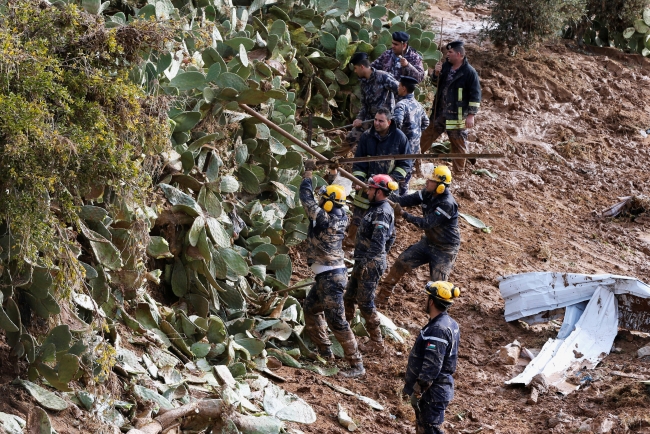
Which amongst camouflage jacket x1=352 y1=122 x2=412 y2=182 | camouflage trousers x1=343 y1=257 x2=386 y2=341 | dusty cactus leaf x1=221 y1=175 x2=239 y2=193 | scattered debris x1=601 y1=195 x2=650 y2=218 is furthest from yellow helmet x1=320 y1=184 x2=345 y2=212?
scattered debris x1=601 y1=195 x2=650 y2=218

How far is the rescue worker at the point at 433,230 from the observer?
921cm

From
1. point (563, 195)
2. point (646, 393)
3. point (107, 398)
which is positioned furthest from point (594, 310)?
point (107, 398)

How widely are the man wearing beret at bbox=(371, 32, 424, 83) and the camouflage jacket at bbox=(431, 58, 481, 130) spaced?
42cm

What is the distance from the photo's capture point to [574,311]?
9.77 metres

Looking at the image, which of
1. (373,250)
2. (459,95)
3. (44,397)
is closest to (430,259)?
(373,250)

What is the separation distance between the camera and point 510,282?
1029cm

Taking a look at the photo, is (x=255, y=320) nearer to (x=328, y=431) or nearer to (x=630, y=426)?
(x=328, y=431)

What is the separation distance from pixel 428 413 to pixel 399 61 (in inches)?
245

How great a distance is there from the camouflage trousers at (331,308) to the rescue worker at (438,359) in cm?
146

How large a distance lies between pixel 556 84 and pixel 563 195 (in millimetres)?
3071

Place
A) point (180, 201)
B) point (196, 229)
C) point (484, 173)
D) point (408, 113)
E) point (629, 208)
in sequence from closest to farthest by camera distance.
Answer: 1. point (196, 229)
2. point (180, 201)
3. point (408, 113)
4. point (629, 208)
5. point (484, 173)

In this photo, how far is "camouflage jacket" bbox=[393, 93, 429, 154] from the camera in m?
10.6

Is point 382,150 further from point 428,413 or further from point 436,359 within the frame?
point 428,413

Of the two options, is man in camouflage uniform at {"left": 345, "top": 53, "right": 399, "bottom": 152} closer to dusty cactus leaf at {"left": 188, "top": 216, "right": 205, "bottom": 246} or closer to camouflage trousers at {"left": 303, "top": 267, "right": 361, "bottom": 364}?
camouflage trousers at {"left": 303, "top": 267, "right": 361, "bottom": 364}
